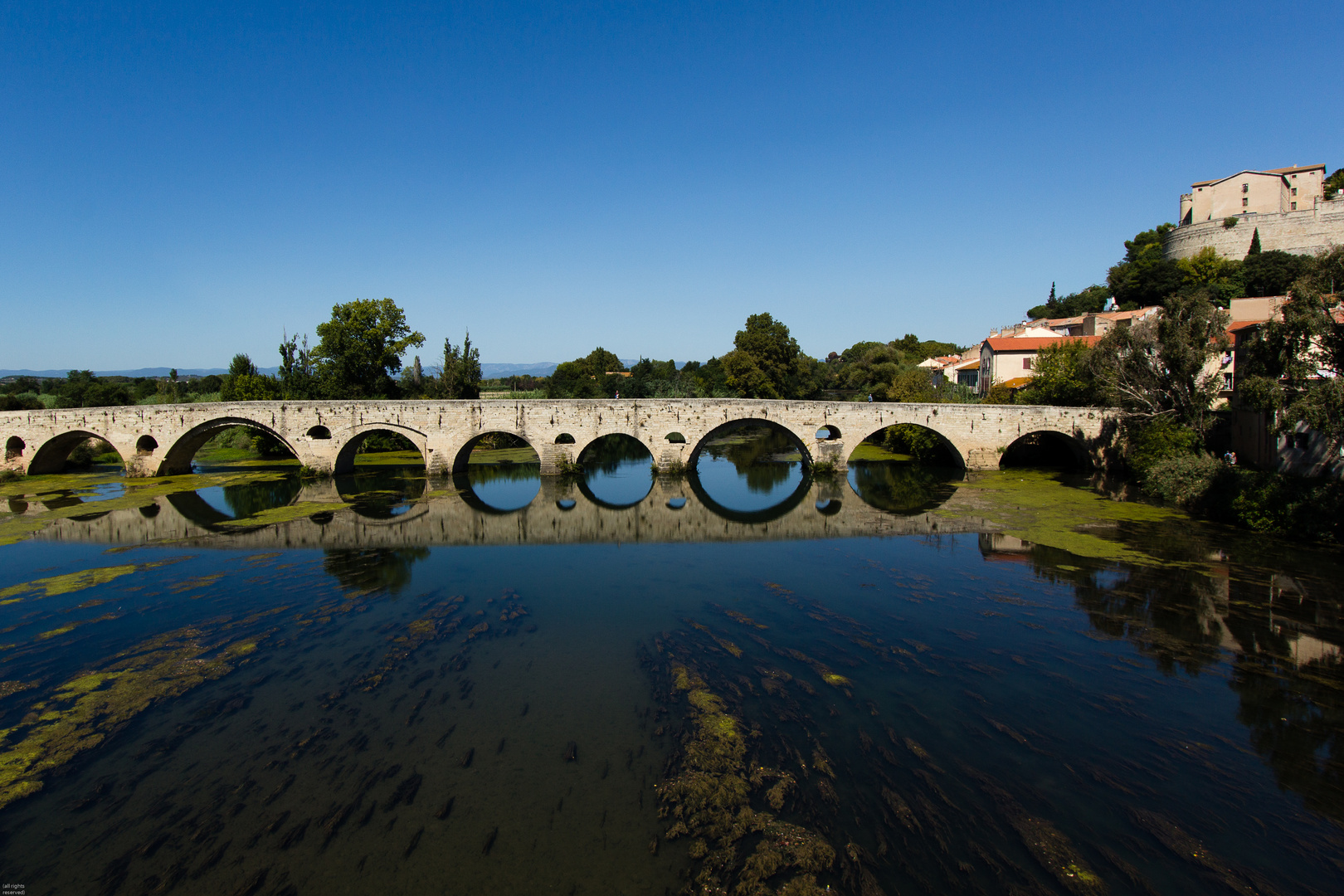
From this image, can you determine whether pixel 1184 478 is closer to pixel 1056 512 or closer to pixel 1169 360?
pixel 1169 360

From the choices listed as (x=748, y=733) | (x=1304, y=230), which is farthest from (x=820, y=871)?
(x=1304, y=230)

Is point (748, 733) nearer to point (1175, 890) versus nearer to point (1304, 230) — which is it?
point (1175, 890)

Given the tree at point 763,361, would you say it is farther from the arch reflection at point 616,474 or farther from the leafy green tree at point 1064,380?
the leafy green tree at point 1064,380

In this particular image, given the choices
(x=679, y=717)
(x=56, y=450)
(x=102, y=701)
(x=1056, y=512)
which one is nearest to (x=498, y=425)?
(x=102, y=701)

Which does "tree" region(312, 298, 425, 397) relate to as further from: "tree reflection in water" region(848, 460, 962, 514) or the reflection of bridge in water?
"tree reflection in water" region(848, 460, 962, 514)

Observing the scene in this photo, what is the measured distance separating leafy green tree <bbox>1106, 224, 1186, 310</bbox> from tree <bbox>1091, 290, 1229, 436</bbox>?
2650 centimetres

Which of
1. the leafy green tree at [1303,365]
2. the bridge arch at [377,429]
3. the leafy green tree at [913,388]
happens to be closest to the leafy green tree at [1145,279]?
the leafy green tree at [913,388]

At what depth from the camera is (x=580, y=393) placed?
196ft

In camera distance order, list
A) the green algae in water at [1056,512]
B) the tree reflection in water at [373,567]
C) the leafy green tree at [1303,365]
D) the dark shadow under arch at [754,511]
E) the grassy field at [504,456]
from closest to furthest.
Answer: the leafy green tree at [1303,365] < the tree reflection in water at [373,567] < the green algae in water at [1056,512] < the dark shadow under arch at [754,511] < the grassy field at [504,456]

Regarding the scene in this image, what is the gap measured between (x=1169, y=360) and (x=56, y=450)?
56.5 meters

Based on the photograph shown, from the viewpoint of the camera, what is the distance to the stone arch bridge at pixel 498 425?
1323 inches

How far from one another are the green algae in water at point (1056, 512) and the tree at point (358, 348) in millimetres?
37404

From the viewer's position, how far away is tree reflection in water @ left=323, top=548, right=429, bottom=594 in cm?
1694

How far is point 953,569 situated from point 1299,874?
1078cm
